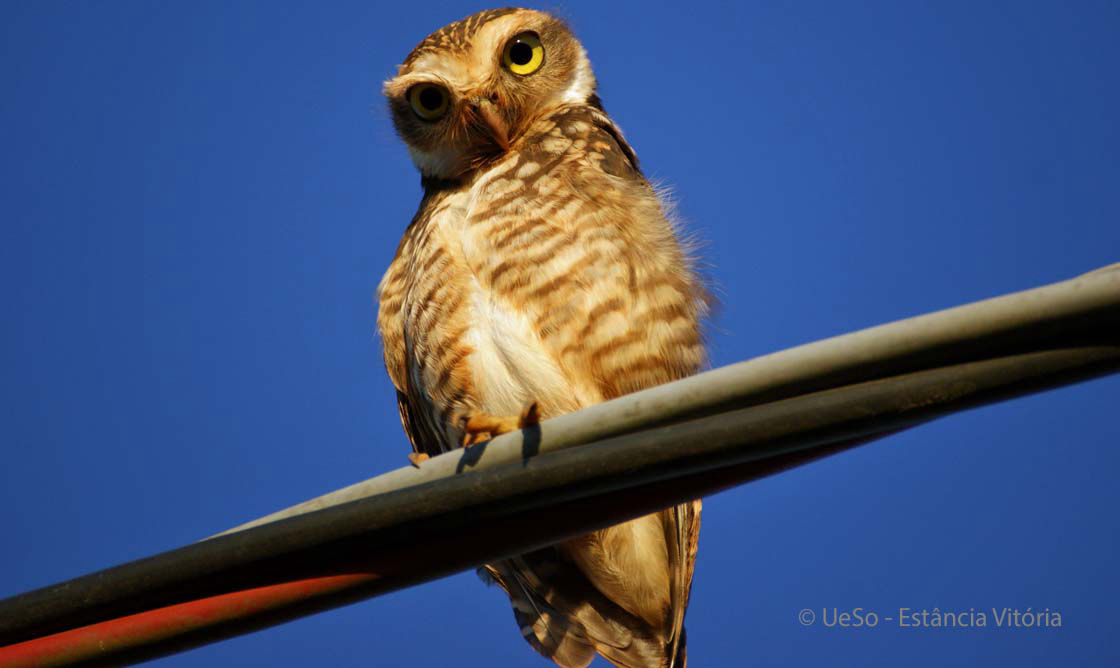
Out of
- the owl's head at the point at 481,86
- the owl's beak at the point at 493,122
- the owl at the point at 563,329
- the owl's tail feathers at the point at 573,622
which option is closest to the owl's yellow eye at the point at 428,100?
the owl's head at the point at 481,86

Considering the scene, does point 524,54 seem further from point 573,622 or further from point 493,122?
point 573,622

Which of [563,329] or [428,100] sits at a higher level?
[428,100]

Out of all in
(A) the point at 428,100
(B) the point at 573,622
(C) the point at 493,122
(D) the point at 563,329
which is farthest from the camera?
(A) the point at 428,100

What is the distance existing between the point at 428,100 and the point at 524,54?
40 cm

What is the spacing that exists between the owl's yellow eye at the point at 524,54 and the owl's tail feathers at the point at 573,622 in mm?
1817

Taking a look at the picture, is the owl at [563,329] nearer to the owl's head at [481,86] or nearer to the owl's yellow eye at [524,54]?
the owl's head at [481,86]

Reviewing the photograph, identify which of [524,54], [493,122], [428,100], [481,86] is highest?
[524,54]

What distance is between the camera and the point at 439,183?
4109 mm

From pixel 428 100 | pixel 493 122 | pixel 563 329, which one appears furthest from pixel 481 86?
pixel 563 329

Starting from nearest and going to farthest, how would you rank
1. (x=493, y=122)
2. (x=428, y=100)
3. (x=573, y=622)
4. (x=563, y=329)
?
(x=563, y=329) → (x=573, y=622) → (x=493, y=122) → (x=428, y=100)

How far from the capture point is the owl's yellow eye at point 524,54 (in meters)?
4.07

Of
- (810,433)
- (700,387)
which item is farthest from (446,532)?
(810,433)

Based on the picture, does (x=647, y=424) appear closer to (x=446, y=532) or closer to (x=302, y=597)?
(x=446, y=532)

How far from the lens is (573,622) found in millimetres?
3383
